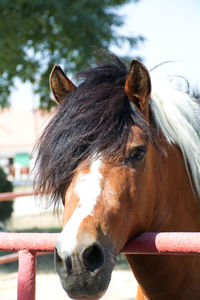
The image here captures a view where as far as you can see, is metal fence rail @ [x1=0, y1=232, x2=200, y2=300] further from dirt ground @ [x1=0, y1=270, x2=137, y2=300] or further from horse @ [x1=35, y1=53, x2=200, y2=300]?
A: dirt ground @ [x1=0, y1=270, x2=137, y2=300]

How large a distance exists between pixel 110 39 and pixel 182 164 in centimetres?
842

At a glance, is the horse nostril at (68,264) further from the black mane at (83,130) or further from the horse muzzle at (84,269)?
the black mane at (83,130)

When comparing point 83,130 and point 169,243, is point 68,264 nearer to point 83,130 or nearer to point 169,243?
point 169,243

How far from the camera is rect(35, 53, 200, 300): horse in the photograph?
155cm

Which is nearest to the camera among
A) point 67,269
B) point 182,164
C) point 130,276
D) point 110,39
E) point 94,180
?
point 67,269

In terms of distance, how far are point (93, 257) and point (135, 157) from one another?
1.81ft

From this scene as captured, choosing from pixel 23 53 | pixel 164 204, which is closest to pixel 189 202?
pixel 164 204

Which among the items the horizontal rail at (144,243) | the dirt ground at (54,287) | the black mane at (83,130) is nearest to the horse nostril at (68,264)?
the horizontal rail at (144,243)

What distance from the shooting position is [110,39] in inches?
399

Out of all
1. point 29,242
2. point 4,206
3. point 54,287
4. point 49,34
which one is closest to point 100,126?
point 29,242

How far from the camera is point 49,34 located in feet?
34.9

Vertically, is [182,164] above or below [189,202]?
above

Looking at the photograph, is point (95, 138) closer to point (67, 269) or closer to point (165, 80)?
point (67, 269)

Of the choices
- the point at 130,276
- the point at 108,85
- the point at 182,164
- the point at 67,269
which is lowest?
the point at 130,276
